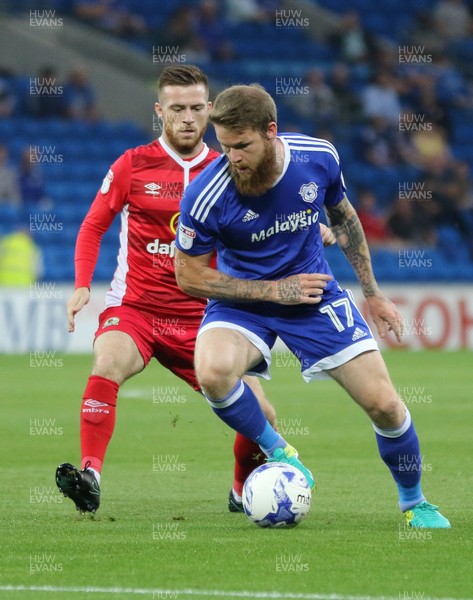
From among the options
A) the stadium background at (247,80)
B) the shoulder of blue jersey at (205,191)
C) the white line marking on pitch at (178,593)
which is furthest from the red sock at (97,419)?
the stadium background at (247,80)

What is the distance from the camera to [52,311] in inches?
741

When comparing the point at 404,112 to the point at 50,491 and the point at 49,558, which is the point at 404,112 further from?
the point at 49,558

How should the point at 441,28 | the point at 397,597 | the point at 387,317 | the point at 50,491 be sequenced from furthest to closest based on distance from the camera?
the point at 441,28
the point at 50,491
the point at 387,317
the point at 397,597

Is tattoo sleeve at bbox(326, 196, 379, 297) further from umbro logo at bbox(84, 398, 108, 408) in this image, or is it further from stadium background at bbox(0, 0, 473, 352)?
stadium background at bbox(0, 0, 473, 352)

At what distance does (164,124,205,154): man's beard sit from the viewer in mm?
7484

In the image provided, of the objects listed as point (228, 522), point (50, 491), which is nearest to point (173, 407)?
point (50, 491)

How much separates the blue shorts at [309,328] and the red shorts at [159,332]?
2.70 ft

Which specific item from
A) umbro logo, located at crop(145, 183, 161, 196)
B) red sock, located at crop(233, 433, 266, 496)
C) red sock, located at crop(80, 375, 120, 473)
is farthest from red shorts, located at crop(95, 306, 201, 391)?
umbro logo, located at crop(145, 183, 161, 196)

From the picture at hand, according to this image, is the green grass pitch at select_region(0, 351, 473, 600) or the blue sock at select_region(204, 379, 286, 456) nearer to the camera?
the green grass pitch at select_region(0, 351, 473, 600)

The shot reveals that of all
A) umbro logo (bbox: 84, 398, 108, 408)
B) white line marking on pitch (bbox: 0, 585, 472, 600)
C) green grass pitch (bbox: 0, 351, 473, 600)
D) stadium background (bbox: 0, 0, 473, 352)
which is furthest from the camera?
stadium background (bbox: 0, 0, 473, 352)

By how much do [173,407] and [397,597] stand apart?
856 cm

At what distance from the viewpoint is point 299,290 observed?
6.34m

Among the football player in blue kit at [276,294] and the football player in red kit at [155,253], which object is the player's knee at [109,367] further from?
the football player in blue kit at [276,294]

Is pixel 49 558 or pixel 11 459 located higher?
pixel 49 558
